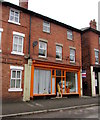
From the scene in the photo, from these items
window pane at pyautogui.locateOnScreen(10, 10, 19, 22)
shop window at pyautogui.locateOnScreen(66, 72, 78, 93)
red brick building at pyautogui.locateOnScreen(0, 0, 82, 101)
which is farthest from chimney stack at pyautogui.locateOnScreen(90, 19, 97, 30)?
window pane at pyautogui.locateOnScreen(10, 10, 19, 22)

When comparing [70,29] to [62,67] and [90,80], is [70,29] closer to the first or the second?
[62,67]

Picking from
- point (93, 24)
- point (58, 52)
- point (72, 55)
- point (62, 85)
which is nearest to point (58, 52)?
point (58, 52)

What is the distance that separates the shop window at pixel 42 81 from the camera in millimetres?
13762

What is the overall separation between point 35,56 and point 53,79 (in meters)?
3.34

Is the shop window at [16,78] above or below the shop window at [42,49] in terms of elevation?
below

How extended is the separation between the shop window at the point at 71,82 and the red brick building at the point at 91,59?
2675 millimetres

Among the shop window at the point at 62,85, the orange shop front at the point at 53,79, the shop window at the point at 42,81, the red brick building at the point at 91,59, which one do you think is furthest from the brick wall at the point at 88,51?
the shop window at the point at 42,81

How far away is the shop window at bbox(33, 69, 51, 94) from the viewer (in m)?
13.8

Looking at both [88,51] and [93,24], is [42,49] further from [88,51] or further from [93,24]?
[93,24]

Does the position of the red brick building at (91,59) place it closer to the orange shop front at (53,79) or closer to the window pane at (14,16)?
the orange shop front at (53,79)

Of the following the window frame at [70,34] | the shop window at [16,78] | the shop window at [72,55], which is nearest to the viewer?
the shop window at [16,78]

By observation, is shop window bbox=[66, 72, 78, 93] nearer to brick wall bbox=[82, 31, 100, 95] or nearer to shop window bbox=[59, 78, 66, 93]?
shop window bbox=[59, 78, 66, 93]

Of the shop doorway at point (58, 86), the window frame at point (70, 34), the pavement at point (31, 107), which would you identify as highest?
the window frame at point (70, 34)

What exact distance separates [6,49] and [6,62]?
119cm
